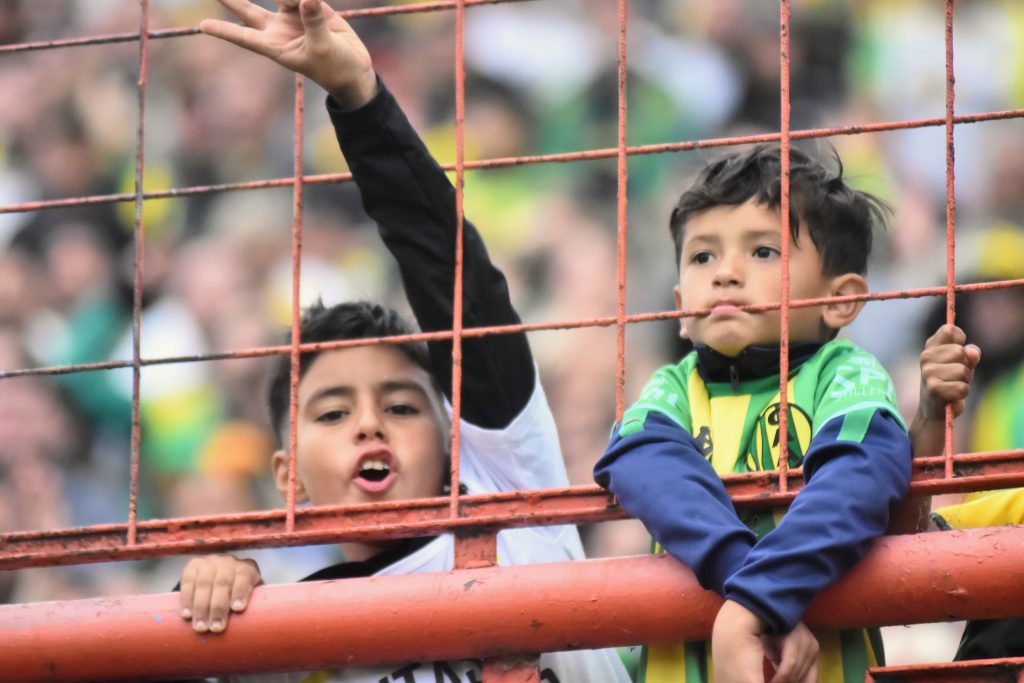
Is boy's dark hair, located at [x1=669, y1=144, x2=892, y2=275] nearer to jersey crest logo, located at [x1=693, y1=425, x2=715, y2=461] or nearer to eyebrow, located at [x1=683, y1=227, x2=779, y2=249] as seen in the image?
eyebrow, located at [x1=683, y1=227, x2=779, y2=249]

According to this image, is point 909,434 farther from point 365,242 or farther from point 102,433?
point 102,433

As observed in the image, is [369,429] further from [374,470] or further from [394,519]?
[394,519]

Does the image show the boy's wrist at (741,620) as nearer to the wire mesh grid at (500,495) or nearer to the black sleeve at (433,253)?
the wire mesh grid at (500,495)

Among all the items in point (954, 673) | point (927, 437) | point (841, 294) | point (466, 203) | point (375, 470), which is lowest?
point (954, 673)

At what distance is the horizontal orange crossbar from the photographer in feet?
8.78

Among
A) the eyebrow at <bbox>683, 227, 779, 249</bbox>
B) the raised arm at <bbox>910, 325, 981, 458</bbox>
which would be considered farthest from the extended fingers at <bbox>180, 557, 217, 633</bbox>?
the raised arm at <bbox>910, 325, 981, 458</bbox>

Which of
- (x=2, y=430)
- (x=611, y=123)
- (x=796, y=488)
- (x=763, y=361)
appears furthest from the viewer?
(x=2, y=430)

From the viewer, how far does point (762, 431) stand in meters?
3.03

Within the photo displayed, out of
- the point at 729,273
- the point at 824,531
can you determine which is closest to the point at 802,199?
the point at 729,273

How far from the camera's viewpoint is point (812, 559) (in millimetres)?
2607

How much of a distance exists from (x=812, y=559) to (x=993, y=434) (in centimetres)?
247

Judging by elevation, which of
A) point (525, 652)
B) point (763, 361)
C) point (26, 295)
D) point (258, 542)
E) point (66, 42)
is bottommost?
point (525, 652)

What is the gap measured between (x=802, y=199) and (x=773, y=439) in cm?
54

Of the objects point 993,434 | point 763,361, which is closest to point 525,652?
point 763,361
